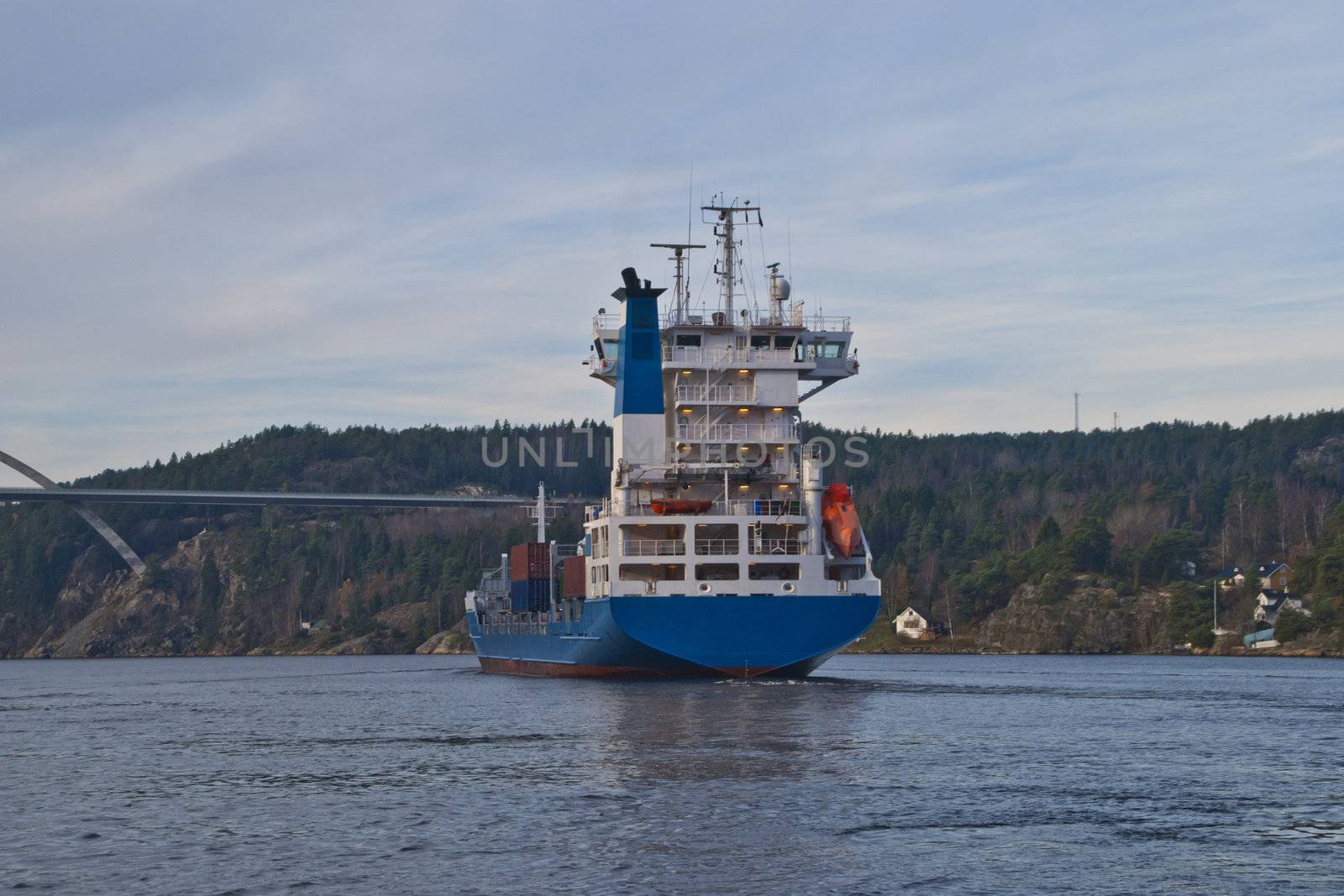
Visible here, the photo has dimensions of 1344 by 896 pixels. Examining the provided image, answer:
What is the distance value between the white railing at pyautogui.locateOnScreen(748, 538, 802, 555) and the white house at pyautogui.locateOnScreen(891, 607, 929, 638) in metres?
99.8

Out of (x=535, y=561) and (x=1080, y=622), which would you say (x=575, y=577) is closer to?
(x=535, y=561)

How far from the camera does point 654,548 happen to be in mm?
66812

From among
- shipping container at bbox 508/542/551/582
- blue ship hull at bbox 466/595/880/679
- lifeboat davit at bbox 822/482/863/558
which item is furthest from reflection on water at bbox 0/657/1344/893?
shipping container at bbox 508/542/551/582

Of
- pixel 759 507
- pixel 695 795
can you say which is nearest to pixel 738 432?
pixel 759 507

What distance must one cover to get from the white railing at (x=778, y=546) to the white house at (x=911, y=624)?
99834 millimetres

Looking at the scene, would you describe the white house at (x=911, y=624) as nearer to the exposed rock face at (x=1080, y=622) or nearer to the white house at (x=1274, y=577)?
the exposed rock face at (x=1080, y=622)

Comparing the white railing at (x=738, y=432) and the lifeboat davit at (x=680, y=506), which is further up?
the white railing at (x=738, y=432)

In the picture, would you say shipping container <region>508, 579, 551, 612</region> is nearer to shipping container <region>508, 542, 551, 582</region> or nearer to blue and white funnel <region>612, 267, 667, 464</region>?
shipping container <region>508, 542, 551, 582</region>

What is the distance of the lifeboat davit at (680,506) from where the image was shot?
66250 millimetres

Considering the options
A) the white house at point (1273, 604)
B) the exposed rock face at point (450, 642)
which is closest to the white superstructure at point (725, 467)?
the white house at point (1273, 604)

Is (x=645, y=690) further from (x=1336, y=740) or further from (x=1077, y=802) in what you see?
(x=1077, y=802)

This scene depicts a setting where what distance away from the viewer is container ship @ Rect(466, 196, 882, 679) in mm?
63094

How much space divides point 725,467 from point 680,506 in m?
3.12

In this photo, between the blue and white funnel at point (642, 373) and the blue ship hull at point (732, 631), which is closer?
the blue ship hull at point (732, 631)
